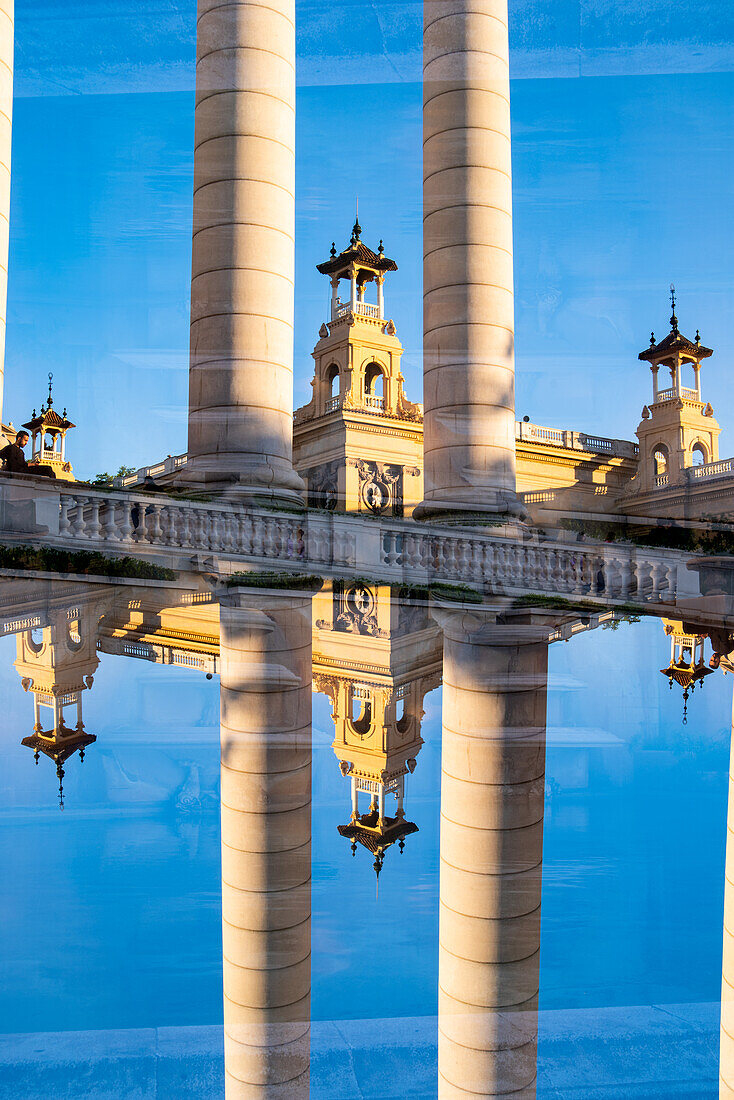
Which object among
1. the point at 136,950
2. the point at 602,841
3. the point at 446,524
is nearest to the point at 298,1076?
the point at 136,950

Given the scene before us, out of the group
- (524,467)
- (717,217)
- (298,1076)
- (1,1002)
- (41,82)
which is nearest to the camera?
(1,1002)

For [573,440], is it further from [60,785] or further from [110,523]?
[60,785]

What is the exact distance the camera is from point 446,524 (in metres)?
12.9

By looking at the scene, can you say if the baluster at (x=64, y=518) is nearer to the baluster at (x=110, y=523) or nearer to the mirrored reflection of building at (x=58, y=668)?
the baluster at (x=110, y=523)

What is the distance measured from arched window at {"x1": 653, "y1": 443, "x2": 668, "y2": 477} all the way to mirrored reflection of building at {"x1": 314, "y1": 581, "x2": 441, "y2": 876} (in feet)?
14.5

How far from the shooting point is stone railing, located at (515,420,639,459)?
14031 millimetres

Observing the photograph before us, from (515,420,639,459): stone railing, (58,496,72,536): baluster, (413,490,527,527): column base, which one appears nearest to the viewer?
(58,496,72,536): baluster

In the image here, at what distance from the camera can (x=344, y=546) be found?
1180 centimetres

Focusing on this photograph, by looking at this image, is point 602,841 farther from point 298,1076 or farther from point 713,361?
point 713,361

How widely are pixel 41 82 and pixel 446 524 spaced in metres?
8.71

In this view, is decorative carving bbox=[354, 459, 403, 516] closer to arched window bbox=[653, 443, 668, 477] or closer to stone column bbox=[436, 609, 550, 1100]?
stone column bbox=[436, 609, 550, 1100]

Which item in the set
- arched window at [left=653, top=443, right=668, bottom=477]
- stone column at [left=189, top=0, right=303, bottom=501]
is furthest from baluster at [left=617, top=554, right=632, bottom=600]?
stone column at [left=189, top=0, right=303, bottom=501]

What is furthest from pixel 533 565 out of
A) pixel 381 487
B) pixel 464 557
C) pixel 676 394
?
pixel 676 394

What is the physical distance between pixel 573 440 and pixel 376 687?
20.0 ft
